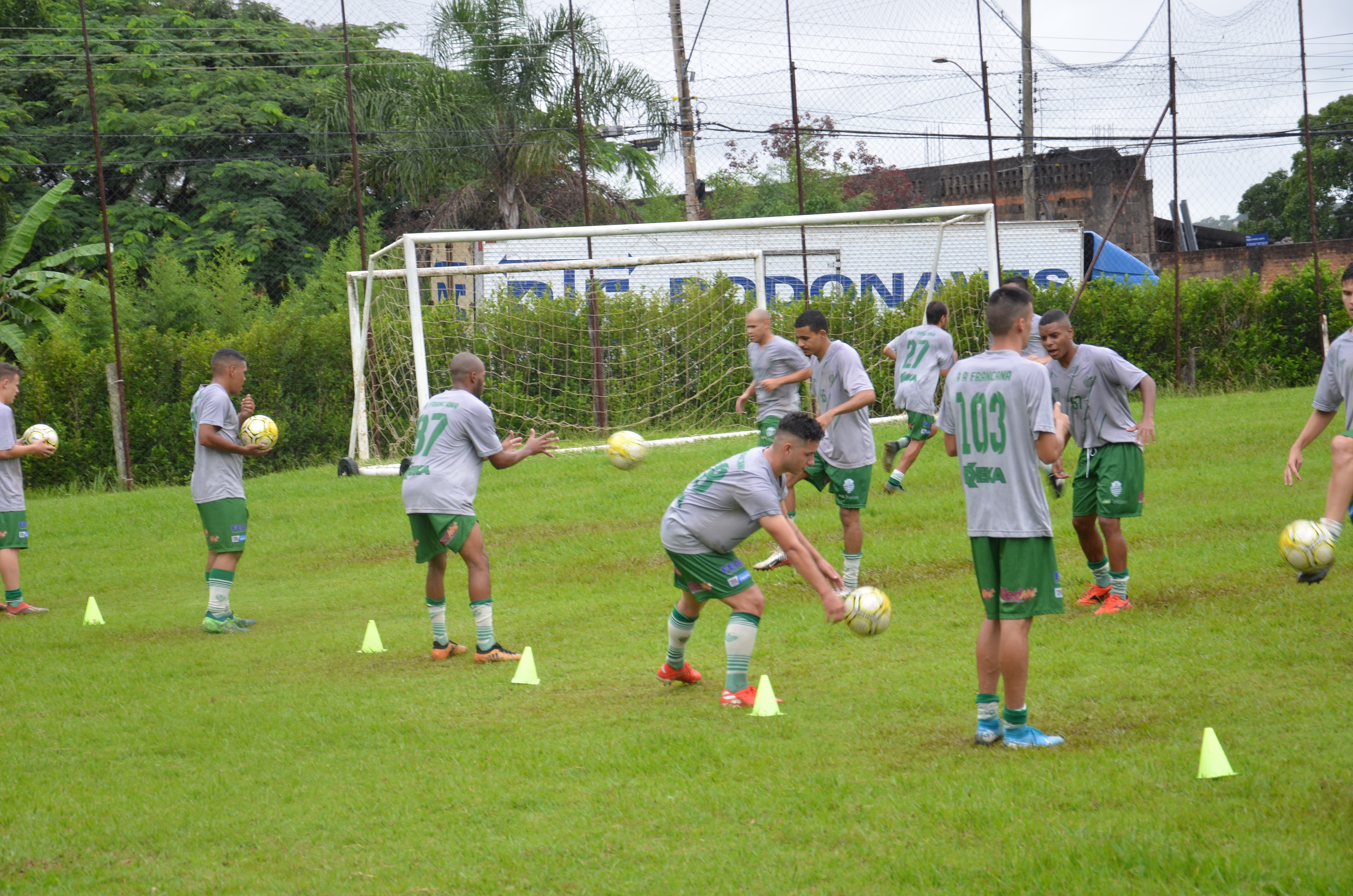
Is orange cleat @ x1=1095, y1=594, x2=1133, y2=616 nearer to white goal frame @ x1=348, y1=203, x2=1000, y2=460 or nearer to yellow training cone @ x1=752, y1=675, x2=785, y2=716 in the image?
yellow training cone @ x1=752, y1=675, x2=785, y2=716

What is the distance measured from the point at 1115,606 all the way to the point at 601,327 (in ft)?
39.0

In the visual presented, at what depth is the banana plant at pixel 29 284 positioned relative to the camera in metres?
22.6

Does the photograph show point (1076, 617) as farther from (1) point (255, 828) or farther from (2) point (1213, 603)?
(1) point (255, 828)

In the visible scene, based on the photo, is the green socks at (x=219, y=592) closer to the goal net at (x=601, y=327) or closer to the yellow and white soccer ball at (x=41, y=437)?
the yellow and white soccer ball at (x=41, y=437)

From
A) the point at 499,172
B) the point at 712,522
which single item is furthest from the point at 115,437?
the point at 712,522

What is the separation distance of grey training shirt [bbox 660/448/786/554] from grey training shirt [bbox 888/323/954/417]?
23.3ft

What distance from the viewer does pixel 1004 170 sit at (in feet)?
125

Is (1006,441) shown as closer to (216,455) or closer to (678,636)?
(678,636)

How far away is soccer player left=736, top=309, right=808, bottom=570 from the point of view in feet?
34.1

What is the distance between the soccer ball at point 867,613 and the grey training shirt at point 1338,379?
2.69 metres

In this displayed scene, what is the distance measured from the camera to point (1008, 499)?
525 cm

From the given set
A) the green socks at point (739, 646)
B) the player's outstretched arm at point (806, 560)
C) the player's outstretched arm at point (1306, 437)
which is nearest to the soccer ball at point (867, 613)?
the player's outstretched arm at point (806, 560)

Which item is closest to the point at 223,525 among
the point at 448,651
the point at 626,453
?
the point at 448,651

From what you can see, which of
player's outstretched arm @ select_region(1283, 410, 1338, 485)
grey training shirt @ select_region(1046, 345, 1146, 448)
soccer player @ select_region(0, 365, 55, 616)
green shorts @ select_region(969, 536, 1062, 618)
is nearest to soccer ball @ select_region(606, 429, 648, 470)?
grey training shirt @ select_region(1046, 345, 1146, 448)
